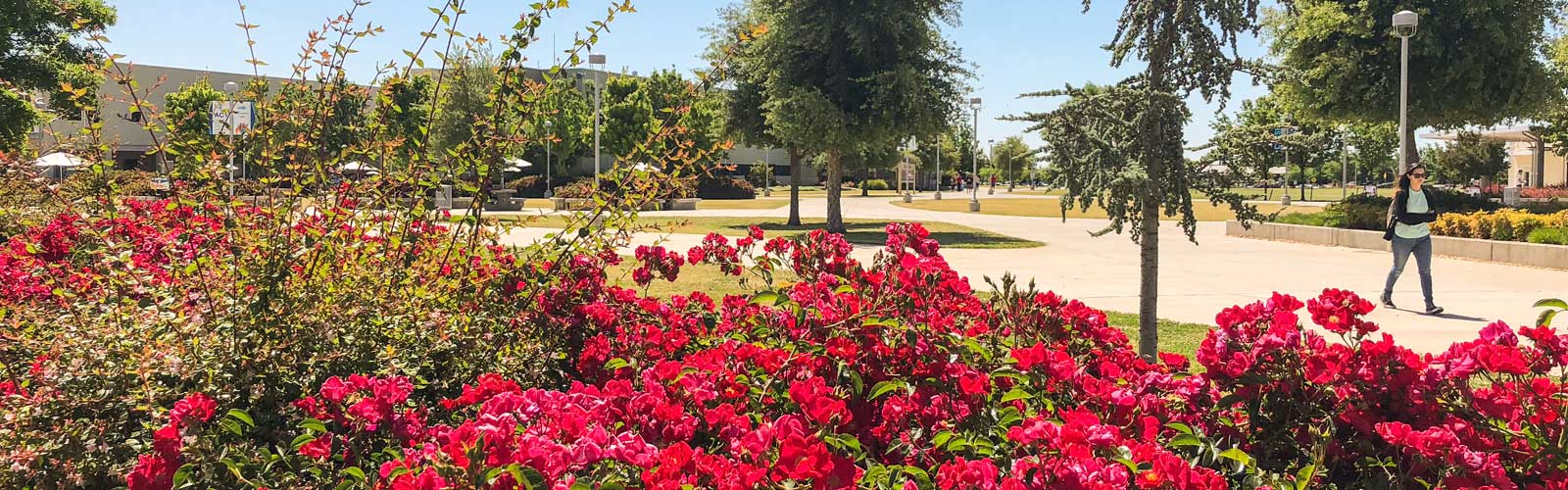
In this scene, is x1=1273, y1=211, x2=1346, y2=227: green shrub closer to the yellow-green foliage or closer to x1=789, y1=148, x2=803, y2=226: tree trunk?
the yellow-green foliage

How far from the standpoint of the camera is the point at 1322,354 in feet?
8.31

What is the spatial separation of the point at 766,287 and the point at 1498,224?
1425 cm

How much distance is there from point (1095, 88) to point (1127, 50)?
379 mm

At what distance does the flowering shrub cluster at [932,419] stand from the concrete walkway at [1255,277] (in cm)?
532

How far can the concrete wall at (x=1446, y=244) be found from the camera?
44.3 ft

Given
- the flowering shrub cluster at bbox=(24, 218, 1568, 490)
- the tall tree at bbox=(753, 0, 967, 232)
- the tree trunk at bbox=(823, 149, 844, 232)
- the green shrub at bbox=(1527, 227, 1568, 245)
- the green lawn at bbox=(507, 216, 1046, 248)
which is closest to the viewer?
the flowering shrub cluster at bbox=(24, 218, 1568, 490)

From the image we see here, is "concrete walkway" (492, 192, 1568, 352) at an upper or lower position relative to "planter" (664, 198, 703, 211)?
lower

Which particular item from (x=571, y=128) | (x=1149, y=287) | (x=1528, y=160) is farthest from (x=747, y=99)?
(x=1528, y=160)

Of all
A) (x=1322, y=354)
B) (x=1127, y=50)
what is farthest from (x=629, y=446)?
(x=1127, y=50)

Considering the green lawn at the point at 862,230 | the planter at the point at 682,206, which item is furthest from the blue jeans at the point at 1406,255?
the planter at the point at 682,206

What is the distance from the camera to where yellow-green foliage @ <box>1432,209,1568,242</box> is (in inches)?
571

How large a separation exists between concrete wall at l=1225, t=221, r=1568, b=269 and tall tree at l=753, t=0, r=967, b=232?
684 cm

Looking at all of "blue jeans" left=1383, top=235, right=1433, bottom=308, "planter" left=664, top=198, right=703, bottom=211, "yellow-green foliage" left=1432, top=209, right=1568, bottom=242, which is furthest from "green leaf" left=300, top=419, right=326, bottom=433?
"planter" left=664, top=198, right=703, bottom=211

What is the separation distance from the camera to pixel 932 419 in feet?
8.34
